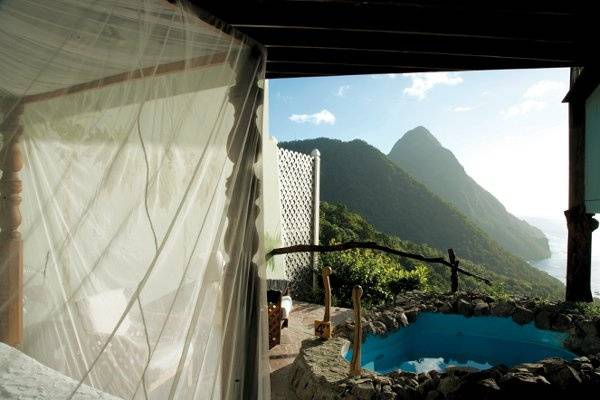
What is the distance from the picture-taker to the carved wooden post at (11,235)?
1.17 metres

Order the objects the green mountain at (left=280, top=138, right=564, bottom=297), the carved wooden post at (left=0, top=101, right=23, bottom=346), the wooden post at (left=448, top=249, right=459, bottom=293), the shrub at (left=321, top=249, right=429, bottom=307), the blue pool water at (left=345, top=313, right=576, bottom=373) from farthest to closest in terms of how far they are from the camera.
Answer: the green mountain at (left=280, top=138, right=564, bottom=297)
the shrub at (left=321, top=249, right=429, bottom=307)
the wooden post at (left=448, top=249, right=459, bottom=293)
the blue pool water at (left=345, top=313, right=576, bottom=373)
the carved wooden post at (left=0, top=101, right=23, bottom=346)

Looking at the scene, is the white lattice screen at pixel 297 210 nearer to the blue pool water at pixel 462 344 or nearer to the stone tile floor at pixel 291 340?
the stone tile floor at pixel 291 340

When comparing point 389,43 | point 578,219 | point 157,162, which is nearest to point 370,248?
point 578,219

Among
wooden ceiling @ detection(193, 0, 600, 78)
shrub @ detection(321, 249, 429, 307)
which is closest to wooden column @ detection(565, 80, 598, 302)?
shrub @ detection(321, 249, 429, 307)

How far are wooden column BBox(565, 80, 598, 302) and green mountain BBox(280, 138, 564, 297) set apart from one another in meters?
12.0

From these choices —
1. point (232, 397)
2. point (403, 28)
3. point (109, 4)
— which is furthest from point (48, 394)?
point (403, 28)

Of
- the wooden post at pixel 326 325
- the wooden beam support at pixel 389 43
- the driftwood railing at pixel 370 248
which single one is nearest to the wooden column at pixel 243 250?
the wooden beam support at pixel 389 43

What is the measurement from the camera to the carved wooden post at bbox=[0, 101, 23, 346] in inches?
45.9

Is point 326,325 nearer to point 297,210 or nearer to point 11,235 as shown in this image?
point 11,235

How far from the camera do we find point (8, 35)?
1.08 metres

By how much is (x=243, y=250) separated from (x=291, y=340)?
2.74m

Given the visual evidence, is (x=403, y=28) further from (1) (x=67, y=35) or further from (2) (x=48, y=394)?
(2) (x=48, y=394)

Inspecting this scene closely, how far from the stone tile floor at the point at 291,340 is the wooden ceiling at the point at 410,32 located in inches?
93.4

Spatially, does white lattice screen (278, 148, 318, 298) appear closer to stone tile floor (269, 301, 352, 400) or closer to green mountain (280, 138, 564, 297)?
stone tile floor (269, 301, 352, 400)
